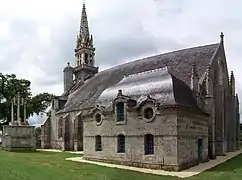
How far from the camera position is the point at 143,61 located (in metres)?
38.4

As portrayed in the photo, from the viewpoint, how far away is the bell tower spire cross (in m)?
51.1

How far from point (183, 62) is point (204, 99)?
608 cm

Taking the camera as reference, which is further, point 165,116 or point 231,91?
point 231,91

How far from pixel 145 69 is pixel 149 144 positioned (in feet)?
49.4

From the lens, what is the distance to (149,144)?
22.0m

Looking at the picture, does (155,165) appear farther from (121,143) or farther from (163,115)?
(121,143)

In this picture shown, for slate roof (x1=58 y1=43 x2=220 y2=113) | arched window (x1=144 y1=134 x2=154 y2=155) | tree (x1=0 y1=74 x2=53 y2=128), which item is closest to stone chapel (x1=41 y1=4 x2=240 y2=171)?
arched window (x1=144 y1=134 x2=154 y2=155)

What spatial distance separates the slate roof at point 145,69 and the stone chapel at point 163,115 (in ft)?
0.33

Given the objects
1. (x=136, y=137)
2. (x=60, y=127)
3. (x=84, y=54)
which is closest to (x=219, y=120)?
(x=136, y=137)

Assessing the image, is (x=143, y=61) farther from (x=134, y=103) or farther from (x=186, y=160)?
(x=186, y=160)

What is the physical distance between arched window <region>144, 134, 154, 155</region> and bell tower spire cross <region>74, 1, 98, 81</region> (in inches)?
1159

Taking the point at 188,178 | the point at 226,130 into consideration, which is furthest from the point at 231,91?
the point at 188,178

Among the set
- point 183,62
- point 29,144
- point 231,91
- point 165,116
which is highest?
point 183,62

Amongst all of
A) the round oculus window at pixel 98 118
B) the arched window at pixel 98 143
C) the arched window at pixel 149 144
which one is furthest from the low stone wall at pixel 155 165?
the round oculus window at pixel 98 118
